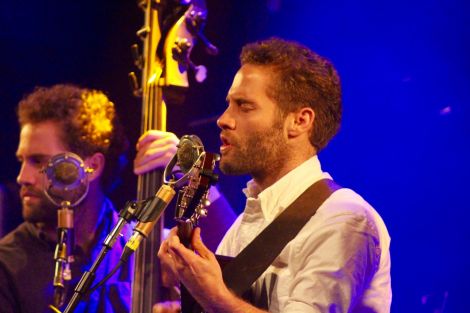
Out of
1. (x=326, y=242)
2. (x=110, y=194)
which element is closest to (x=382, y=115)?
(x=326, y=242)

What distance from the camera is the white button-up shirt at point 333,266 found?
2.08 meters

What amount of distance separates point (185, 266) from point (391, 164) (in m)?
1.20

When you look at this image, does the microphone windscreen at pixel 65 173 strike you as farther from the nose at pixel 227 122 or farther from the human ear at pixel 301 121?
the human ear at pixel 301 121

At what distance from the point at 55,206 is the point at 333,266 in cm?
179

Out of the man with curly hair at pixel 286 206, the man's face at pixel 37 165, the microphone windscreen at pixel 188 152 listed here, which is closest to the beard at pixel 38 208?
the man's face at pixel 37 165

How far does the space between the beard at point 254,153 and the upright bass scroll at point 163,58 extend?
17.3 inches

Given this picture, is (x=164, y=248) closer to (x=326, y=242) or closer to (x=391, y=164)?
(x=326, y=242)

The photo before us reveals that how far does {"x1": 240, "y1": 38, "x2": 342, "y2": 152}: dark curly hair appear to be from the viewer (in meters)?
2.61

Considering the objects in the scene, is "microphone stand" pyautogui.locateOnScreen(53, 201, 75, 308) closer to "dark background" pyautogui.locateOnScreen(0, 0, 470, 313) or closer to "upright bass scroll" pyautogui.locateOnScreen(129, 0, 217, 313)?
"upright bass scroll" pyautogui.locateOnScreen(129, 0, 217, 313)

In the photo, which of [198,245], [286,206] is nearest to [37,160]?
[286,206]

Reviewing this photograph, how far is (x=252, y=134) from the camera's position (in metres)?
2.54

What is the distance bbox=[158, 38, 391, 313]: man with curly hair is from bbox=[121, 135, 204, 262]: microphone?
9 centimetres

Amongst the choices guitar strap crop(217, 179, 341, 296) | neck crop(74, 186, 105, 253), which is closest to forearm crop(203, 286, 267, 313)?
guitar strap crop(217, 179, 341, 296)

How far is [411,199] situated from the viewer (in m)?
2.86
